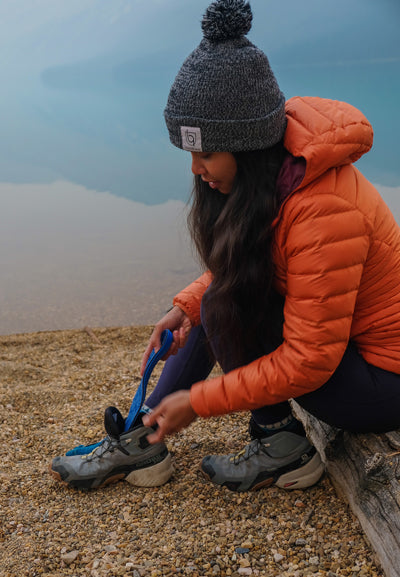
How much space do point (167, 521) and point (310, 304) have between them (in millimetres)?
801

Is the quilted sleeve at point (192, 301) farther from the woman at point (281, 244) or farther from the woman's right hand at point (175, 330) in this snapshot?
the woman at point (281, 244)

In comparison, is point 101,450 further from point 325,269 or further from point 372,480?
point 325,269

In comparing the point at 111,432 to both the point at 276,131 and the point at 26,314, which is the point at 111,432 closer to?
the point at 276,131

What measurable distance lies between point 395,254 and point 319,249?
27cm

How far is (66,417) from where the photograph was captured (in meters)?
2.36

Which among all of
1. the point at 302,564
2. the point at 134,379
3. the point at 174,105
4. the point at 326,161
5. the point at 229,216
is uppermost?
the point at 174,105

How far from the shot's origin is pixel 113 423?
1.79 m

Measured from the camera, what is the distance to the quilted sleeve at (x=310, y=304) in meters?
1.26

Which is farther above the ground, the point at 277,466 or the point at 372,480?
the point at 372,480

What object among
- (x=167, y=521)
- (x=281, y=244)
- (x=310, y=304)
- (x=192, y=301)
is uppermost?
(x=281, y=244)

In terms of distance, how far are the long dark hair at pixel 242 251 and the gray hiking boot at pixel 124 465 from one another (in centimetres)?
48

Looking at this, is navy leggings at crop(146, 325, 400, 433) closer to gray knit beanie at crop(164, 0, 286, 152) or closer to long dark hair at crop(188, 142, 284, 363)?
long dark hair at crop(188, 142, 284, 363)

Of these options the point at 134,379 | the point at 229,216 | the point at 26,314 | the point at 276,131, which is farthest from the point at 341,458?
the point at 26,314

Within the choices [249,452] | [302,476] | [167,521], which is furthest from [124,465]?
[302,476]
